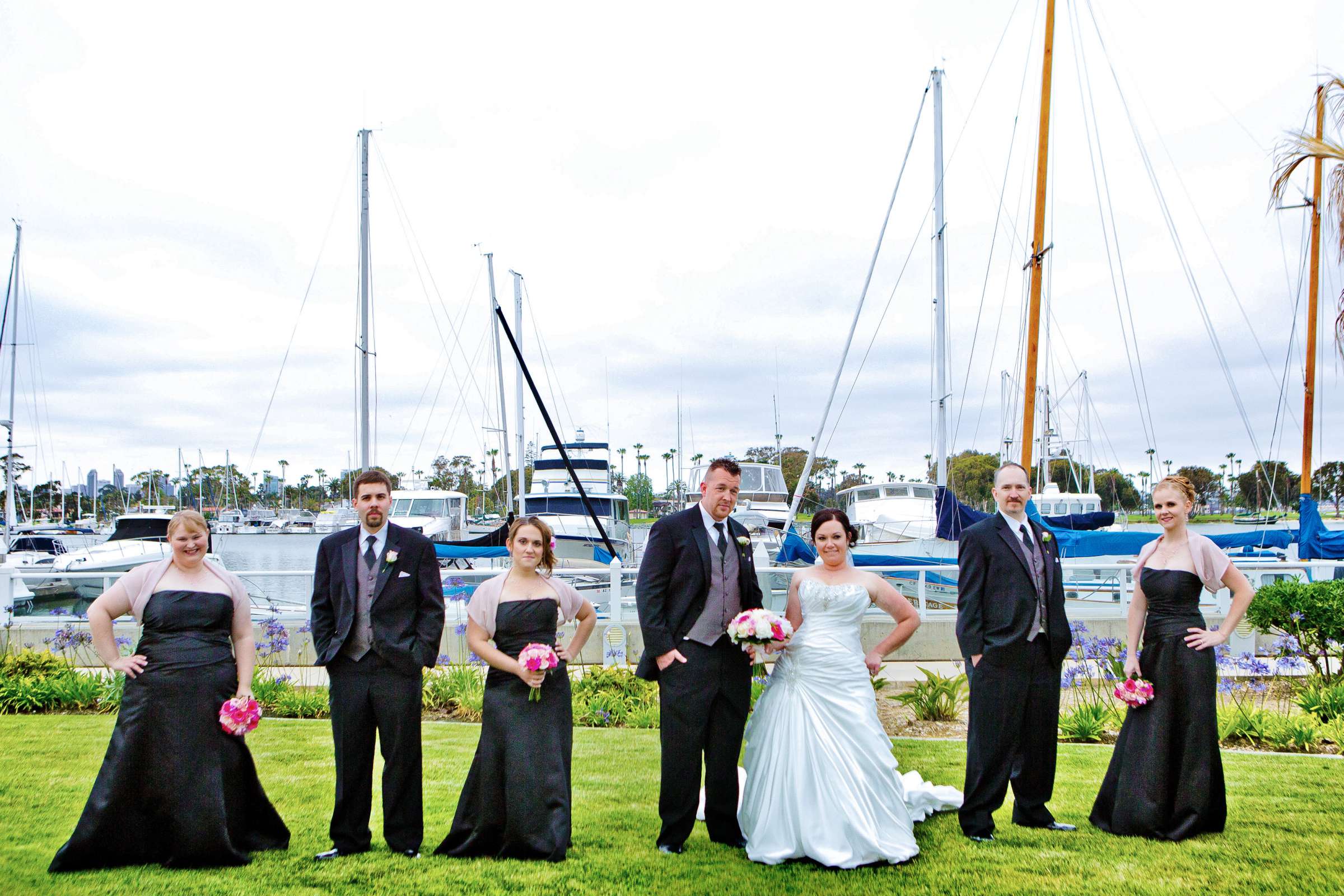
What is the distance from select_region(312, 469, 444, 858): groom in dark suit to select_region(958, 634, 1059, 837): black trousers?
322 centimetres

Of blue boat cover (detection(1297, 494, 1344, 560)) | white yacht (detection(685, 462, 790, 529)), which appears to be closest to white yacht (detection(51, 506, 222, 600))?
white yacht (detection(685, 462, 790, 529))

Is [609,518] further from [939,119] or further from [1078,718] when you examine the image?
[1078,718]

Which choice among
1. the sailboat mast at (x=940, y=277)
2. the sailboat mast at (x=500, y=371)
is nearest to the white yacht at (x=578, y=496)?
the sailboat mast at (x=500, y=371)

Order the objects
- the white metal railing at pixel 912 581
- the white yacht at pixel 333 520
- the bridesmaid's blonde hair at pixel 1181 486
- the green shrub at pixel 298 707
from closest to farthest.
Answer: the bridesmaid's blonde hair at pixel 1181 486 → the green shrub at pixel 298 707 → the white metal railing at pixel 912 581 → the white yacht at pixel 333 520

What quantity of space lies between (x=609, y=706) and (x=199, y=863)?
4.94m

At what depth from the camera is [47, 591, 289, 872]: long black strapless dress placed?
16.2 ft

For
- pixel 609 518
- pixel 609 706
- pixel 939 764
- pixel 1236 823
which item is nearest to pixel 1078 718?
pixel 939 764

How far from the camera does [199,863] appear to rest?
195 inches

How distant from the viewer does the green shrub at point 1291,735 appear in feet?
25.8

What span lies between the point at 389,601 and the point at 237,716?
982 mm

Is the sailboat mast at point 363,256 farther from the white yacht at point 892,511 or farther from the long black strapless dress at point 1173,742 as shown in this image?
the long black strapless dress at point 1173,742

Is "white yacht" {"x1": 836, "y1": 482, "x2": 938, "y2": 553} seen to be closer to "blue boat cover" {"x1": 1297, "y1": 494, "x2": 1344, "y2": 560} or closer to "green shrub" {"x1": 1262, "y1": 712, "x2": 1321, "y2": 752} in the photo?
"blue boat cover" {"x1": 1297, "y1": 494, "x2": 1344, "y2": 560}

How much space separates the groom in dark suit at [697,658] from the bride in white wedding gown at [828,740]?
0.20m

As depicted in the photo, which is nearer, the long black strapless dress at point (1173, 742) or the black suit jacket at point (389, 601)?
the black suit jacket at point (389, 601)
